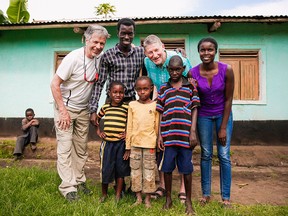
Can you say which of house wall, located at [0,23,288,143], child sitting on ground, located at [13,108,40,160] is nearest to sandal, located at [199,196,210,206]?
house wall, located at [0,23,288,143]

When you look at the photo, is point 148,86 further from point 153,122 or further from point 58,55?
point 58,55

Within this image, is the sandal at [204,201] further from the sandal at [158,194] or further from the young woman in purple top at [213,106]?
the sandal at [158,194]

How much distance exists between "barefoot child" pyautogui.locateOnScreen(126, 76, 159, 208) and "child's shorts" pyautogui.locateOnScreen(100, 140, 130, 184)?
12 centimetres

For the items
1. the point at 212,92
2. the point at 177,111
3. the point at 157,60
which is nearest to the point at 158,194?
the point at 177,111

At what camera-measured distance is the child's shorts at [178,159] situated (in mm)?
2836

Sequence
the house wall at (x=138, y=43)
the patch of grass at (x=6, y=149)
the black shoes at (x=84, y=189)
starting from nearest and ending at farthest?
the black shoes at (x=84, y=189) → the patch of grass at (x=6, y=149) → the house wall at (x=138, y=43)

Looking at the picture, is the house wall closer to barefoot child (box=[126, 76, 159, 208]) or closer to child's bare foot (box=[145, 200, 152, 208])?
barefoot child (box=[126, 76, 159, 208])

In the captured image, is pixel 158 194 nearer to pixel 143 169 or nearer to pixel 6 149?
pixel 143 169

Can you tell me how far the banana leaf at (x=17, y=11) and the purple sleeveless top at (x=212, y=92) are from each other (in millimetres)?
8602

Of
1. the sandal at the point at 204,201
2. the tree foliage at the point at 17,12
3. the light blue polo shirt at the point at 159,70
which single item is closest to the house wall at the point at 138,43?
the tree foliage at the point at 17,12

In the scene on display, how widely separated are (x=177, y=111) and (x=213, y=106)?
495 mm

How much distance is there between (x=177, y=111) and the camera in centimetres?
284

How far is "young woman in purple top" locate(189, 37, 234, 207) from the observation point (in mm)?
2951

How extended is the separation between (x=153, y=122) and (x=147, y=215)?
1.00m
